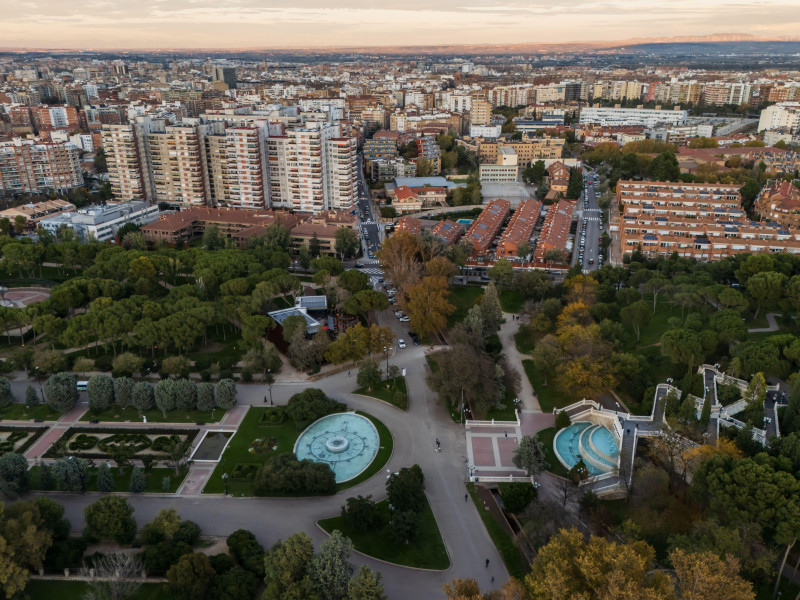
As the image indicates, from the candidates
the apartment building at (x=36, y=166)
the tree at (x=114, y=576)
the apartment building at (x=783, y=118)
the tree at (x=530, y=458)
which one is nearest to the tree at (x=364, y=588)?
the tree at (x=114, y=576)

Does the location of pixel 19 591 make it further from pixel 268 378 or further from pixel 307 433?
pixel 268 378

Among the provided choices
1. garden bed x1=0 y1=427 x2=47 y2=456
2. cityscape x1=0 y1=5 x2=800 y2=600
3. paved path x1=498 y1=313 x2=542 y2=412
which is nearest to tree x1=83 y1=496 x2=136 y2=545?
cityscape x1=0 y1=5 x2=800 y2=600

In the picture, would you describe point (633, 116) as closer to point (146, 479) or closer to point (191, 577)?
point (146, 479)

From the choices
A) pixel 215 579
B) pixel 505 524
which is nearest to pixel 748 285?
pixel 505 524

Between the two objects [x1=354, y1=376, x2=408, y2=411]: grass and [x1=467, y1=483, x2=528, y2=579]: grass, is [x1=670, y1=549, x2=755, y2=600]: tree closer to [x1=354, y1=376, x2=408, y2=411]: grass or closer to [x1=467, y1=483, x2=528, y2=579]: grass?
[x1=467, y1=483, x2=528, y2=579]: grass

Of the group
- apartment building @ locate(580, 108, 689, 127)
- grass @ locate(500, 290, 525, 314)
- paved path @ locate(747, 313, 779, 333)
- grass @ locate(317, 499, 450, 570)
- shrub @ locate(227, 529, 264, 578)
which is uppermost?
apartment building @ locate(580, 108, 689, 127)

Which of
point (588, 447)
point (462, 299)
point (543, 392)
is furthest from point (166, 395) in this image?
point (462, 299)

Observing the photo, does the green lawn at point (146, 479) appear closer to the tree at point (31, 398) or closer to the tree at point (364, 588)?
the tree at point (31, 398)
